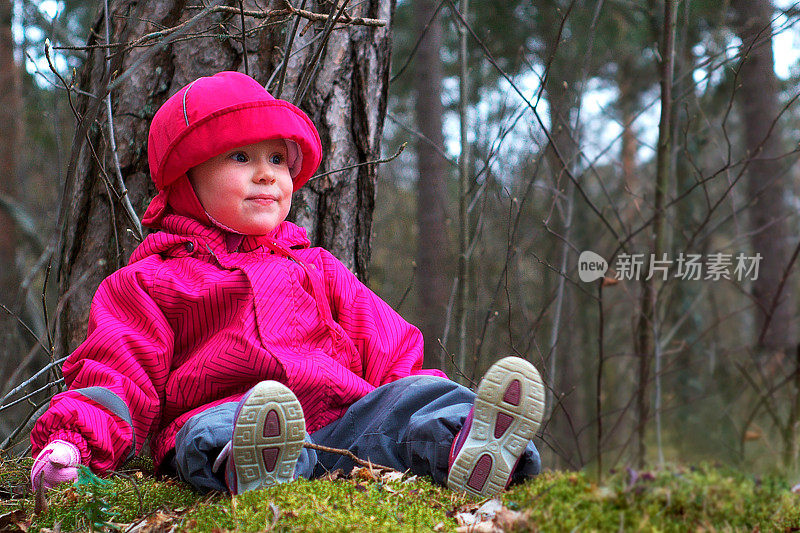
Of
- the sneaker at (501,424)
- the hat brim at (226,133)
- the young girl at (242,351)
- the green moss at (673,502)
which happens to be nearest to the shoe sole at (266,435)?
the young girl at (242,351)

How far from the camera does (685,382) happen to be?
8.10 meters

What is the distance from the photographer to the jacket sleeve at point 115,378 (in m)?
1.98

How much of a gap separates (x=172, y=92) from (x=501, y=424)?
2045 millimetres

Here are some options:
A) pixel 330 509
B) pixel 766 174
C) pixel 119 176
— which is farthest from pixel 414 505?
pixel 766 174

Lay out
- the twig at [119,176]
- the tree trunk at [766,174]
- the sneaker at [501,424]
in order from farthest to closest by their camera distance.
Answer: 1. the tree trunk at [766,174]
2. the twig at [119,176]
3. the sneaker at [501,424]

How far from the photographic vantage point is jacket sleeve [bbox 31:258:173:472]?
1.98m

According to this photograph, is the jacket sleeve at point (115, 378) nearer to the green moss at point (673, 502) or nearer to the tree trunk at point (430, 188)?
the green moss at point (673, 502)

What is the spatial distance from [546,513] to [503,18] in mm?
6785

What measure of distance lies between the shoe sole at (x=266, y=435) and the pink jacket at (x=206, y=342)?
494 millimetres

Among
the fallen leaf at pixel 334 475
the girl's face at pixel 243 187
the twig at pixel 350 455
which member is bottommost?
the fallen leaf at pixel 334 475

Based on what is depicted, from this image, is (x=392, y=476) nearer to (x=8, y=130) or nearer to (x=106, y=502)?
(x=106, y=502)

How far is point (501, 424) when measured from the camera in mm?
1852

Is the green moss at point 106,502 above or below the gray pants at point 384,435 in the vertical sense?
below

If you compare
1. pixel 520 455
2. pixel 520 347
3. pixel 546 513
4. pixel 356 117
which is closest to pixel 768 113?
pixel 520 347
